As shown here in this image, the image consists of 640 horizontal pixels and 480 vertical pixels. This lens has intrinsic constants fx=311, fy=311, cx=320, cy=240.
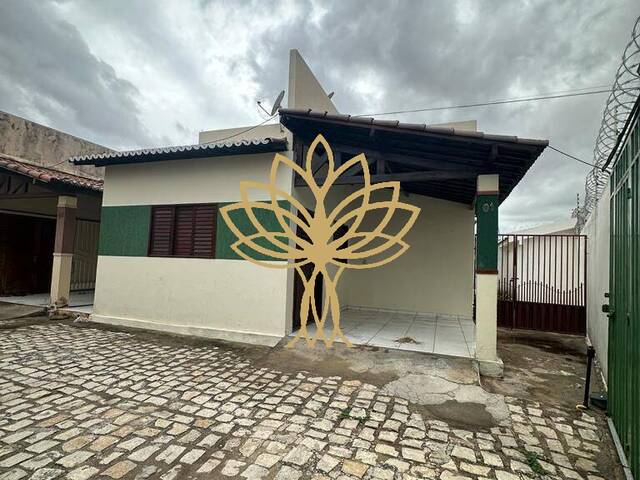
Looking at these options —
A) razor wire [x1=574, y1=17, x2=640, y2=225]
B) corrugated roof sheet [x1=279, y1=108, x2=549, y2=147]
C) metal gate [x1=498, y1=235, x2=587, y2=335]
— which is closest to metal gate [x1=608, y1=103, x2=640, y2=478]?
razor wire [x1=574, y1=17, x2=640, y2=225]

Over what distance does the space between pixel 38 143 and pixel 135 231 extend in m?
8.99

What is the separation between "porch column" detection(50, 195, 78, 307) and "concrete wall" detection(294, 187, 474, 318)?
6293 millimetres

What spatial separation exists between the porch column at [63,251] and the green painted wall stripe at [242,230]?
437 centimetres

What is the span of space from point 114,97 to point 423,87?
2634 cm

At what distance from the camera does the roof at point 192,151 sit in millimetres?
5410

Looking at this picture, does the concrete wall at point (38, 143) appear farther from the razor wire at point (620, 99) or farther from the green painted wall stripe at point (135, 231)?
the razor wire at point (620, 99)

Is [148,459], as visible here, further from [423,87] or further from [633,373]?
[423,87]

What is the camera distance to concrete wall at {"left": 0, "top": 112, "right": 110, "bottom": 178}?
10641mm

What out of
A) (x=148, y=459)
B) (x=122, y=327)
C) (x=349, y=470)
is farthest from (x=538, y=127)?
(x=122, y=327)

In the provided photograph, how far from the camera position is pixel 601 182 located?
16.6 ft

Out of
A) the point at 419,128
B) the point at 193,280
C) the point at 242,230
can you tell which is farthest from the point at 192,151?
the point at 419,128

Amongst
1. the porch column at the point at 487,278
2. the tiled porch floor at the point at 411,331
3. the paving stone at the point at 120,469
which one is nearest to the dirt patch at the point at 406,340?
the tiled porch floor at the point at 411,331

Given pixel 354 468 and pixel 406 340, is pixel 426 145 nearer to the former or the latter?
pixel 406 340

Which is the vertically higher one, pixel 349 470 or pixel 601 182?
pixel 601 182
